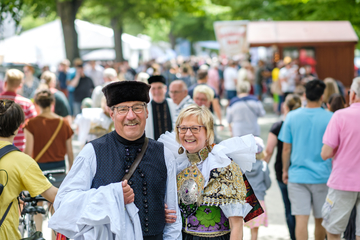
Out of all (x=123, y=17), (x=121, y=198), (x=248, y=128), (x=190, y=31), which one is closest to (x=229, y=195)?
(x=121, y=198)

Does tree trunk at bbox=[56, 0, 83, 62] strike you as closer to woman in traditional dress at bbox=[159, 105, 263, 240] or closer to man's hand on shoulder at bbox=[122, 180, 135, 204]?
woman in traditional dress at bbox=[159, 105, 263, 240]

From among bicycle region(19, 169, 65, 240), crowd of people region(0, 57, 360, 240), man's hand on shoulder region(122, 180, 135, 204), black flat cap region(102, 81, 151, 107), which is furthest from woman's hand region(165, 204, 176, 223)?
bicycle region(19, 169, 65, 240)

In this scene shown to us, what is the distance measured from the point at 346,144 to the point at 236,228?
2018 millimetres

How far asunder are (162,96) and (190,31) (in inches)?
1722

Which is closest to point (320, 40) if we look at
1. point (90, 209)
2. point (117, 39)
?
point (117, 39)

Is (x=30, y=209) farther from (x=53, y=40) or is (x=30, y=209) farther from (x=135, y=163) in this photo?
(x=53, y=40)

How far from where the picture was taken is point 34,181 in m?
3.18

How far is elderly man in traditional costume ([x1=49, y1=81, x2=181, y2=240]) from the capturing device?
99.6 inches

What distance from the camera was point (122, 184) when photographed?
8.45ft

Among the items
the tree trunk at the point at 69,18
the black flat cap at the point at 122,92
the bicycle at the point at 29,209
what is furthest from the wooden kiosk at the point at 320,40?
the black flat cap at the point at 122,92

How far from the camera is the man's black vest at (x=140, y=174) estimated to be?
2.70m

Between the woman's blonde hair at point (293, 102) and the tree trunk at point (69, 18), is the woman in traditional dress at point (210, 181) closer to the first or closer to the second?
the woman's blonde hair at point (293, 102)

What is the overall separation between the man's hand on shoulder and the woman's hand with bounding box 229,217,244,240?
2.55 feet

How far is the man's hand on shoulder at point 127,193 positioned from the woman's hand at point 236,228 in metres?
0.78
